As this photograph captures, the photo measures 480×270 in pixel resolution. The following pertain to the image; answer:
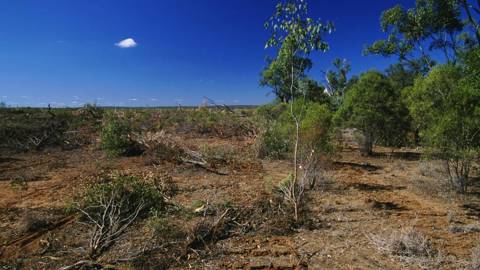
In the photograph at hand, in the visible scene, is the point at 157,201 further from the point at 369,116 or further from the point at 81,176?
the point at 369,116

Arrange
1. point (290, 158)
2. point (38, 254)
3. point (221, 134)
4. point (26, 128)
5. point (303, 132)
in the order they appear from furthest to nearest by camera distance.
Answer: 1. point (221, 134)
2. point (26, 128)
3. point (290, 158)
4. point (303, 132)
5. point (38, 254)

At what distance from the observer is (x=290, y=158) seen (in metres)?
11.6

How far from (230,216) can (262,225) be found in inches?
23.2

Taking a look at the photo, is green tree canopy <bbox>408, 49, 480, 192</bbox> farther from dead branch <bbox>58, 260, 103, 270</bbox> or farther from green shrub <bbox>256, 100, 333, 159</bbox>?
dead branch <bbox>58, 260, 103, 270</bbox>

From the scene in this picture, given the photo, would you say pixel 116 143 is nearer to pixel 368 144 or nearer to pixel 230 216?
pixel 230 216

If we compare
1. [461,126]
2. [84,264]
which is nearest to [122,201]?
[84,264]

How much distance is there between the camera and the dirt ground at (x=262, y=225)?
452 centimetres

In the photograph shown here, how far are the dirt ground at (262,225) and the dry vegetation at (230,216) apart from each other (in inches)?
0.9

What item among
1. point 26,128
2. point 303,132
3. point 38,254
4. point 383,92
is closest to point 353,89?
point 383,92

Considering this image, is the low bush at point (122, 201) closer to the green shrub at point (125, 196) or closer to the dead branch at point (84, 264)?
the green shrub at point (125, 196)

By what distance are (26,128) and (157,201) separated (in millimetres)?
13115

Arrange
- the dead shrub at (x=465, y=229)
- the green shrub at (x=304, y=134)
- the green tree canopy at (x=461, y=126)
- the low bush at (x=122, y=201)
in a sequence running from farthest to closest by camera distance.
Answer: the green shrub at (x=304, y=134) < the green tree canopy at (x=461, y=126) < the low bush at (x=122, y=201) < the dead shrub at (x=465, y=229)

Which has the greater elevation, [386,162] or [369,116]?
[369,116]

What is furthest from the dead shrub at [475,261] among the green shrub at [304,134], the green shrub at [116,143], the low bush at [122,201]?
the green shrub at [116,143]
